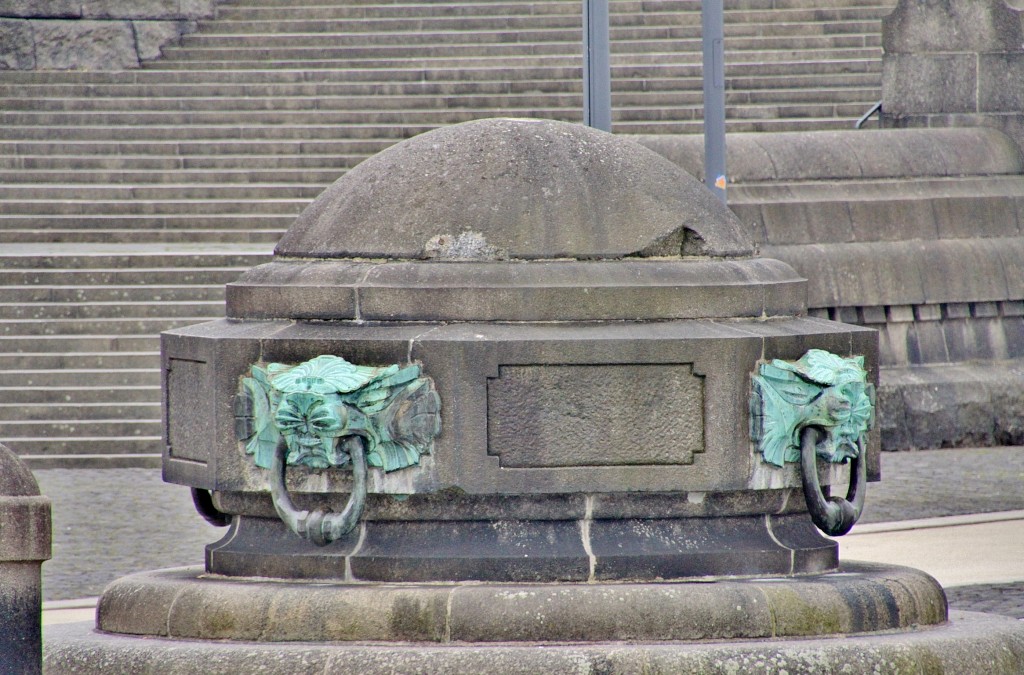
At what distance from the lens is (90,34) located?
2316 centimetres

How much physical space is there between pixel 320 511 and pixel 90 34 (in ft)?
59.9

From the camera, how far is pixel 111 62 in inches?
908

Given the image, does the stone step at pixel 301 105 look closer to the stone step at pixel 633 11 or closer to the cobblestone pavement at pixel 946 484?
the stone step at pixel 633 11

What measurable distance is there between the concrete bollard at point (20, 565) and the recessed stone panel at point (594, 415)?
1.30 meters

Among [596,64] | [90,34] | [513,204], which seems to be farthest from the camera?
[90,34]

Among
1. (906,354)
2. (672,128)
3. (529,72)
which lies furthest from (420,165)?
(529,72)

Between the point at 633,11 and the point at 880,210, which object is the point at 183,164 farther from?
the point at 880,210

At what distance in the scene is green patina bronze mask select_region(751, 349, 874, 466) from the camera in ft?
19.3

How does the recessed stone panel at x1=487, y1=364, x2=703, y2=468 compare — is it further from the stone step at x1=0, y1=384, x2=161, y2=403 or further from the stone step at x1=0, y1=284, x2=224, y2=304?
the stone step at x1=0, y1=284, x2=224, y2=304

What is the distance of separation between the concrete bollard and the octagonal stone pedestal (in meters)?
0.23

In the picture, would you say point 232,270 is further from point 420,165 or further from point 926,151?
point 420,165

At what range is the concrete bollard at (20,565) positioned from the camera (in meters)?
5.63

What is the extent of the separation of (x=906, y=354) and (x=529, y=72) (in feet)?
23.0

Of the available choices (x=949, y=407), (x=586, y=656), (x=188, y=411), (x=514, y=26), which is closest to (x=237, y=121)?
(x=514, y=26)
